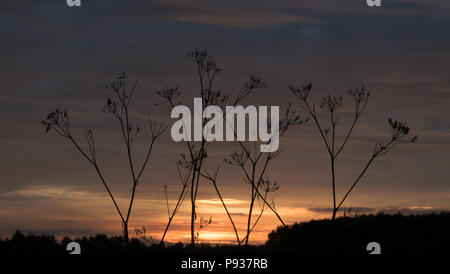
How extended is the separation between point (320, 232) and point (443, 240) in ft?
11.3

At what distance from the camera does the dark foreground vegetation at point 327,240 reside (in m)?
13.7

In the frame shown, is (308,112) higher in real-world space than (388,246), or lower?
higher

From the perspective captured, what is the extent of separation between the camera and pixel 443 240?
579 inches

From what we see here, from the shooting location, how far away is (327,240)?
15.8 meters

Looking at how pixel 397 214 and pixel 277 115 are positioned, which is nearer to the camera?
pixel 277 115

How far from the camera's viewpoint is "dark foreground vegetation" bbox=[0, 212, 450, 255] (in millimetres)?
13742

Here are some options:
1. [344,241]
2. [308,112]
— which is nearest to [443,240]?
[344,241]

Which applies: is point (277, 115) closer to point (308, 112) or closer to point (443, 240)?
point (308, 112)
